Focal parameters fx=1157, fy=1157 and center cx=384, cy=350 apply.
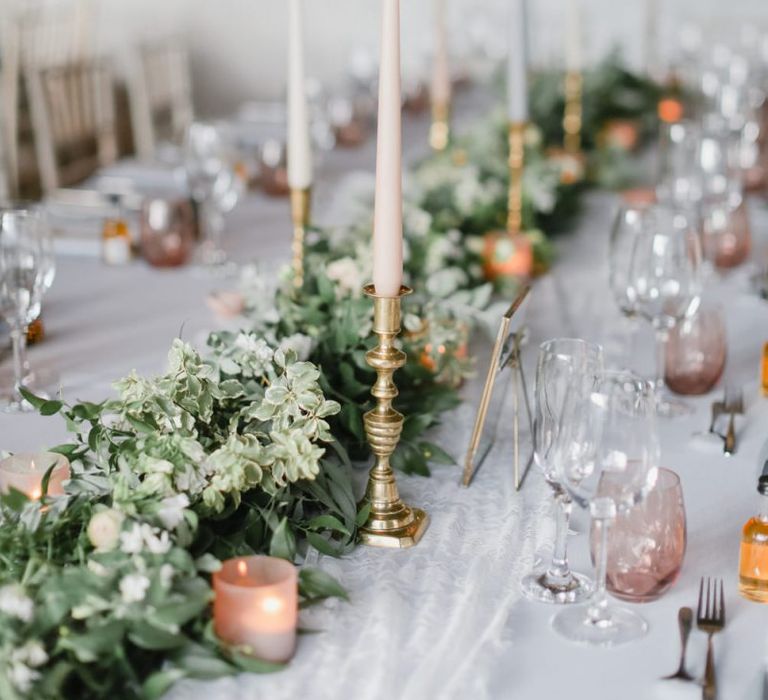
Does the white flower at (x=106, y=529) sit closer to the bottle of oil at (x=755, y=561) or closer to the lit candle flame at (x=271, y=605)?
the lit candle flame at (x=271, y=605)

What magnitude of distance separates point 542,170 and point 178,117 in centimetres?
212

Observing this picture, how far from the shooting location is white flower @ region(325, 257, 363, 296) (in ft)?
5.49

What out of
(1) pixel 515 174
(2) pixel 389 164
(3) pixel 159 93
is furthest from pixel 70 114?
(2) pixel 389 164

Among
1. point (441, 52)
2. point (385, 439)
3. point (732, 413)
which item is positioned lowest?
point (732, 413)

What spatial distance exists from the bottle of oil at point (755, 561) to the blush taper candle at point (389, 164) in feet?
1.40

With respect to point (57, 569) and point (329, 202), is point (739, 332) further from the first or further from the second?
point (57, 569)

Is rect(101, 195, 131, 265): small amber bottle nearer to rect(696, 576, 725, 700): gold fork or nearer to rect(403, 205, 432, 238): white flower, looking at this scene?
rect(403, 205, 432, 238): white flower

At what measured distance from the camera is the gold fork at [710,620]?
0.97m

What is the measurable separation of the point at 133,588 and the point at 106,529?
0.08 metres

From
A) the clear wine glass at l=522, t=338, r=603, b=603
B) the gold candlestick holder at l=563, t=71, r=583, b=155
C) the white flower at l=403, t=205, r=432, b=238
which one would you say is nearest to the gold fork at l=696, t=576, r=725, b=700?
the clear wine glass at l=522, t=338, r=603, b=603

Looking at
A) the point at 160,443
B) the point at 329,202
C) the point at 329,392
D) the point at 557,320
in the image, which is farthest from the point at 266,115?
the point at 160,443

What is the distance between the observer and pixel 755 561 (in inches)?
44.6

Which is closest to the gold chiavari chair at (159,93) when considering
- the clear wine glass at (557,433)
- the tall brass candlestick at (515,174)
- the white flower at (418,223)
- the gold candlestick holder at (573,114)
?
the gold candlestick holder at (573,114)

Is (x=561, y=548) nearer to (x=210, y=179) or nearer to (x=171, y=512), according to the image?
(x=171, y=512)
